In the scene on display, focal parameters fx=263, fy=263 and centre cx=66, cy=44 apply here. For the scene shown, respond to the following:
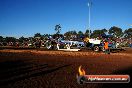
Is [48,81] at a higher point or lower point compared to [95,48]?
lower

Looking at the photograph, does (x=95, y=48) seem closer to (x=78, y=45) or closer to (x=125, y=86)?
(x=78, y=45)

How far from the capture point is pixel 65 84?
11.8 metres

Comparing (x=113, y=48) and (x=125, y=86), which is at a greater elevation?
(x=113, y=48)

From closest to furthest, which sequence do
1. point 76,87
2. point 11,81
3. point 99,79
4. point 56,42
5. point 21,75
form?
point 99,79 < point 76,87 < point 11,81 < point 21,75 < point 56,42

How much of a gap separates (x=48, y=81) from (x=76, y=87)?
172cm

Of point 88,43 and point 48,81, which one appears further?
point 88,43

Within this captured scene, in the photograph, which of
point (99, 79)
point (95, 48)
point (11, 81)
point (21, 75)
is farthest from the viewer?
point (95, 48)

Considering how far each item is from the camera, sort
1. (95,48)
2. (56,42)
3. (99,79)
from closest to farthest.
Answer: (99,79)
(95,48)
(56,42)

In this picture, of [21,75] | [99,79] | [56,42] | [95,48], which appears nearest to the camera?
[99,79]

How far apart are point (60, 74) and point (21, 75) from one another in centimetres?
218

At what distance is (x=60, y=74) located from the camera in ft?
47.6

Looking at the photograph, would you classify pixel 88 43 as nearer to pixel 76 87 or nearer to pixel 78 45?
pixel 78 45

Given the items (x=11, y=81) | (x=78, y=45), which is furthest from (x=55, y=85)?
(x=78, y=45)

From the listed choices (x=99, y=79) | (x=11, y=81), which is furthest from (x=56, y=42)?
(x=99, y=79)
